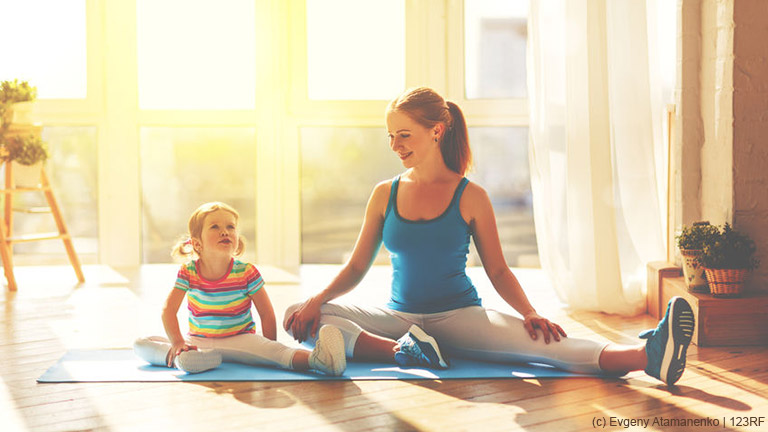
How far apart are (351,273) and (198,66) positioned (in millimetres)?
2330

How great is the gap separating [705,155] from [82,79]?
299 cm

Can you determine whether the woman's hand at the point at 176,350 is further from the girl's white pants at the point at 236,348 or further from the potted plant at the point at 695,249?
the potted plant at the point at 695,249

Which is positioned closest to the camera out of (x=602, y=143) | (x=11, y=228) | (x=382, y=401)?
(x=382, y=401)

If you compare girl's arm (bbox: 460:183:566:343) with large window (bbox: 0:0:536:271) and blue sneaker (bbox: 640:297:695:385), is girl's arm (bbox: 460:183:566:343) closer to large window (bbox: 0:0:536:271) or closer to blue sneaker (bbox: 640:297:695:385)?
blue sneaker (bbox: 640:297:695:385)

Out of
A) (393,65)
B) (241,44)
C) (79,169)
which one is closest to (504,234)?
(393,65)

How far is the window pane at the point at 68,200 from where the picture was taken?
4523 millimetres

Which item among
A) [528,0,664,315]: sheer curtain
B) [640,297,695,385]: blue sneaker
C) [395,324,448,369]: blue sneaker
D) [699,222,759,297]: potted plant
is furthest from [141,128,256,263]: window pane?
[640,297,695,385]: blue sneaker

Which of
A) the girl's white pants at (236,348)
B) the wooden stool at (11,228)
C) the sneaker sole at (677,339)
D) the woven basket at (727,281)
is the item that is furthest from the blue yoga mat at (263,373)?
the wooden stool at (11,228)

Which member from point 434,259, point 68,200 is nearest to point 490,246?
point 434,259

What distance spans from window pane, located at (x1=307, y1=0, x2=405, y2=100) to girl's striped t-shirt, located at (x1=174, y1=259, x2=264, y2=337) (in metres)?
2.16

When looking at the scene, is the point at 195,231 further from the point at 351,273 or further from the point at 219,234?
the point at 351,273

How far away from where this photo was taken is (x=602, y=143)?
3.25m

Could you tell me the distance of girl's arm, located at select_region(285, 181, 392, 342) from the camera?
249 centimetres

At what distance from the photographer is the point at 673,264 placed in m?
3.23
